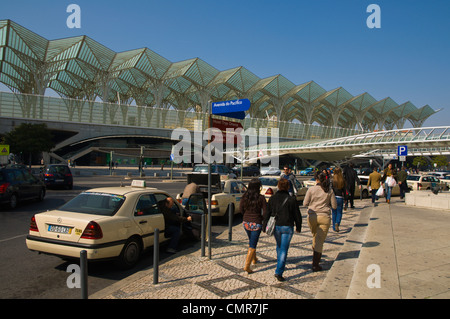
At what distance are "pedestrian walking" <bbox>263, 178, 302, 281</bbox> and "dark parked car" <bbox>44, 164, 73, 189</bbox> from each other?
17206 mm

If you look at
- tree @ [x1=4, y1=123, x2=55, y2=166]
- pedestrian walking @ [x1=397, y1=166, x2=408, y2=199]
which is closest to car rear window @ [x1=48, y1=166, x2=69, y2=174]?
pedestrian walking @ [x1=397, y1=166, x2=408, y2=199]

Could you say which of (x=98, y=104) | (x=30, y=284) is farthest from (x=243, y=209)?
(x=98, y=104)

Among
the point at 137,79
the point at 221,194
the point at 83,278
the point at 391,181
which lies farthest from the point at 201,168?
the point at 137,79

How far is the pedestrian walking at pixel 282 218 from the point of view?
4.59 meters

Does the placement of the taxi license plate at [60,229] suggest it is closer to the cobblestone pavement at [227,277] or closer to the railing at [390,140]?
the cobblestone pavement at [227,277]

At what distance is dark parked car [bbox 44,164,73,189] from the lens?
1817cm

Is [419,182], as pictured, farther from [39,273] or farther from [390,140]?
[390,140]

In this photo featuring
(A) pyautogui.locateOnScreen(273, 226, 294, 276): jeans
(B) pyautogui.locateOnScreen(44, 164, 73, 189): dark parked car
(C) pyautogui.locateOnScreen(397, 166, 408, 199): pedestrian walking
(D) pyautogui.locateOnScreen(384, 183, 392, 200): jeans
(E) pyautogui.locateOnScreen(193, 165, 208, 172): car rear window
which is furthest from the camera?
(E) pyautogui.locateOnScreen(193, 165, 208, 172): car rear window

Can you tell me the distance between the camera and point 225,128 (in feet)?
19.9

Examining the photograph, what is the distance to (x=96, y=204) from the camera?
5566mm

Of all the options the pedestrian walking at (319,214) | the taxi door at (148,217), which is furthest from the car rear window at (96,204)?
the pedestrian walking at (319,214)

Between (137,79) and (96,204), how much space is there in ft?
255

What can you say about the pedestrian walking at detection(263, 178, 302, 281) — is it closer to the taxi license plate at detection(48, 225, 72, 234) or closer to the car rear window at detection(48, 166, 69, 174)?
the taxi license plate at detection(48, 225, 72, 234)
